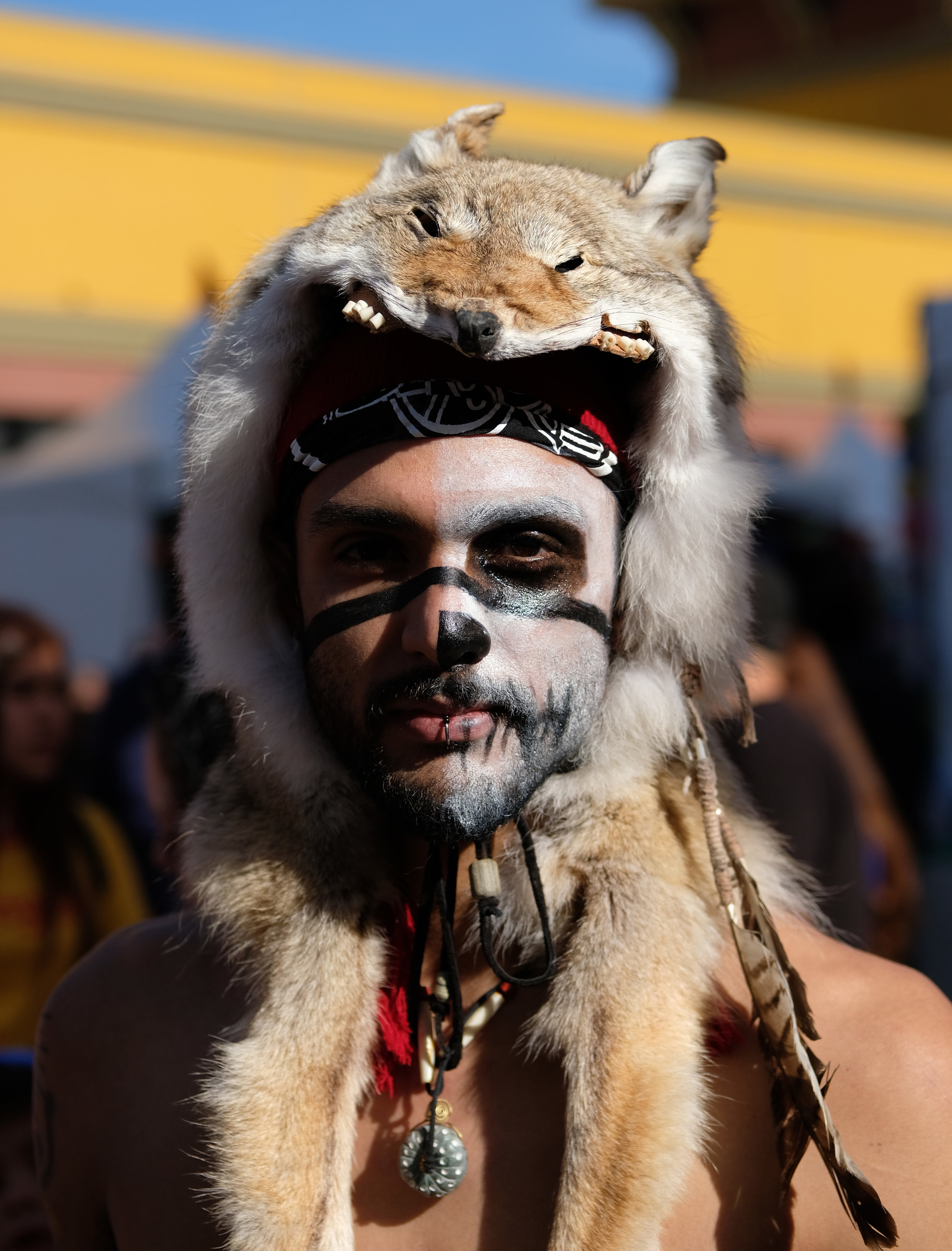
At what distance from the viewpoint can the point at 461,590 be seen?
153 centimetres

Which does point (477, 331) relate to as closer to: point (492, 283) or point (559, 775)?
point (492, 283)

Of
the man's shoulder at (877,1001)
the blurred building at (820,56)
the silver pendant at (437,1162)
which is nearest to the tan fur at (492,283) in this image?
the man's shoulder at (877,1001)

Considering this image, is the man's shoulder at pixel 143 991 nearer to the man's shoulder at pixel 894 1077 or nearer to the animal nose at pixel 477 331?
the man's shoulder at pixel 894 1077

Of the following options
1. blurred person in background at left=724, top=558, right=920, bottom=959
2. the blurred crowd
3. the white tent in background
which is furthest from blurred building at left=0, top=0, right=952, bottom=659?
blurred person in background at left=724, top=558, right=920, bottom=959

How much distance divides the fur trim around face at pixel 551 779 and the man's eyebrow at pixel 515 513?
144mm

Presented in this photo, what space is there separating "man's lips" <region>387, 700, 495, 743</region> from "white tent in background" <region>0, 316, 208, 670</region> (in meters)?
5.01

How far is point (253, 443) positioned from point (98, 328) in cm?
1043

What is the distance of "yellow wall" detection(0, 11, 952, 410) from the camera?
11086 millimetres

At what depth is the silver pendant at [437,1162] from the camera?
4.94 ft

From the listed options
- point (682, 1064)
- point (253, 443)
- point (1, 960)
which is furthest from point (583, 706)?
point (1, 960)

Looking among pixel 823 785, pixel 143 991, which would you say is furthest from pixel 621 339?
pixel 823 785

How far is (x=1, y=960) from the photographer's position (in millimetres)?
3273

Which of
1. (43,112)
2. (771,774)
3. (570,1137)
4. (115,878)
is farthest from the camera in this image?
(43,112)

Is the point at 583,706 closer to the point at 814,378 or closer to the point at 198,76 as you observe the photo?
the point at 198,76
